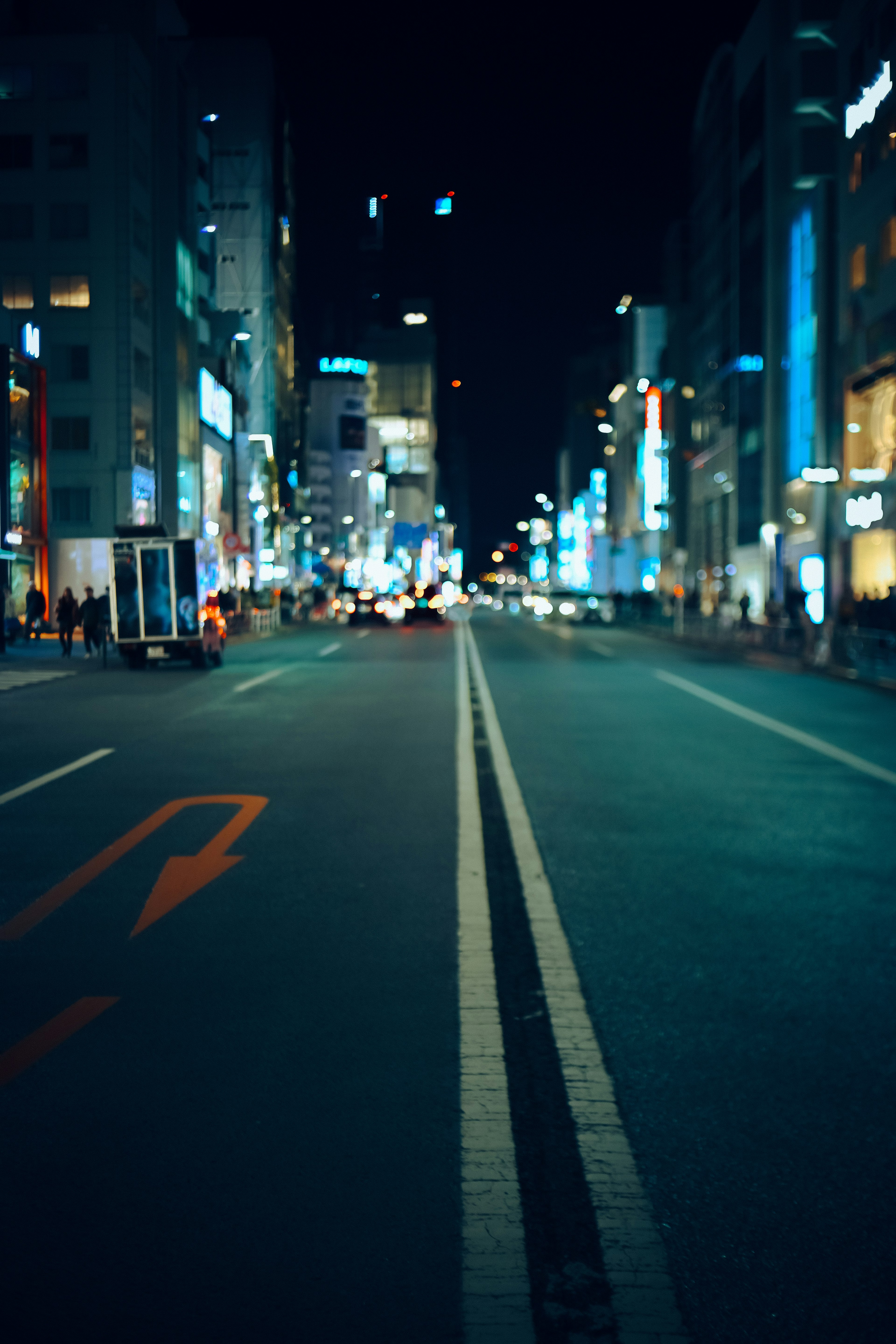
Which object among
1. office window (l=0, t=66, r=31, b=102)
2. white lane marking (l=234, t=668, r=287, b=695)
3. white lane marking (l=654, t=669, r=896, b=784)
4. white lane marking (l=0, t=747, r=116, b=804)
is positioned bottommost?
white lane marking (l=654, t=669, r=896, b=784)

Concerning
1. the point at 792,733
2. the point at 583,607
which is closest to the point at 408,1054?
the point at 792,733

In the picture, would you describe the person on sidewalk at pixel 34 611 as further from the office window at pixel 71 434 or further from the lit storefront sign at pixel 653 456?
the lit storefront sign at pixel 653 456

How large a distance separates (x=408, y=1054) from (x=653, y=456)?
129001 mm

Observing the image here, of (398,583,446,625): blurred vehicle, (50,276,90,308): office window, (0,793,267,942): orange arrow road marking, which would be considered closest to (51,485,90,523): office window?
(50,276,90,308): office window

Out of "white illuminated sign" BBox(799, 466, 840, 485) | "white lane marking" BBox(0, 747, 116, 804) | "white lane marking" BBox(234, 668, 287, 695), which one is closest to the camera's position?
"white lane marking" BBox(0, 747, 116, 804)

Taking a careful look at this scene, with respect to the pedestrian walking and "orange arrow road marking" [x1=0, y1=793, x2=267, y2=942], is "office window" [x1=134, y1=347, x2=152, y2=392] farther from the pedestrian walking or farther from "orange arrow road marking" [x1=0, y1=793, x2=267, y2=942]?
"orange arrow road marking" [x1=0, y1=793, x2=267, y2=942]

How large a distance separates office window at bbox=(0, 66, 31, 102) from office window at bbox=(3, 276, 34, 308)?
28.6 ft

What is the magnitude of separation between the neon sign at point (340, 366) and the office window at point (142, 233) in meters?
114

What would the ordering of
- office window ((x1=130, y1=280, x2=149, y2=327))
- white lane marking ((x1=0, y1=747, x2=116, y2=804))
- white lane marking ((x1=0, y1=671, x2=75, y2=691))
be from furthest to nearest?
office window ((x1=130, y1=280, x2=149, y2=327))
white lane marking ((x1=0, y1=671, x2=75, y2=691))
white lane marking ((x1=0, y1=747, x2=116, y2=804))

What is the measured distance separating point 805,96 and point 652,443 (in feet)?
208

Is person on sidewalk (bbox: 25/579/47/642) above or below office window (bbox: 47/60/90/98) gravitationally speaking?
below

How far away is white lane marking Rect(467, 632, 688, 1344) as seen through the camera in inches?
122

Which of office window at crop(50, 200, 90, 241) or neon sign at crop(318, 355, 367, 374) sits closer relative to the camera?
office window at crop(50, 200, 90, 241)

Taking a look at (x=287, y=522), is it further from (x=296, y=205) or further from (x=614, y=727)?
(x=614, y=727)
